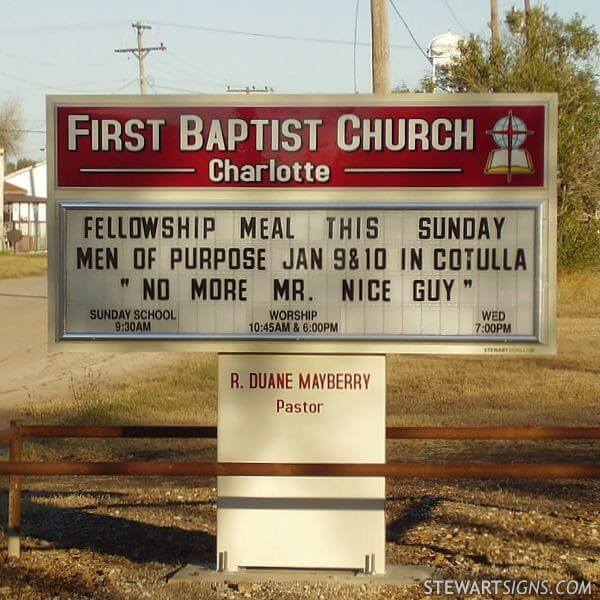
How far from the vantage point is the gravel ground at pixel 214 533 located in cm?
587

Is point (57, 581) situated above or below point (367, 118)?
below

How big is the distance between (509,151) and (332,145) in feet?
3.01

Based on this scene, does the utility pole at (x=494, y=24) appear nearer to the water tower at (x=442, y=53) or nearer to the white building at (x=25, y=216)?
the water tower at (x=442, y=53)

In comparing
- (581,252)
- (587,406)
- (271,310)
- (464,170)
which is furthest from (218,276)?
(581,252)

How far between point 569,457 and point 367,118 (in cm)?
513

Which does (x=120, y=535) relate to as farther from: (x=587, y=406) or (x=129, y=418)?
(x=587, y=406)

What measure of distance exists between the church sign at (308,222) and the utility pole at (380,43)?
8599 mm

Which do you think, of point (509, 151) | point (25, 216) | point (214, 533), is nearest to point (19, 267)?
point (25, 216)

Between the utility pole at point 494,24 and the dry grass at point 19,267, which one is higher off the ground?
the utility pole at point 494,24

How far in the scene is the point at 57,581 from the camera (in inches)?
237

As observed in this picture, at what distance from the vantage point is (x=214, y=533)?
722 cm

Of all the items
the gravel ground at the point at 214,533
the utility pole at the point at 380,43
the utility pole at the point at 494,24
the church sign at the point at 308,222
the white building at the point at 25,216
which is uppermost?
the utility pole at the point at 494,24

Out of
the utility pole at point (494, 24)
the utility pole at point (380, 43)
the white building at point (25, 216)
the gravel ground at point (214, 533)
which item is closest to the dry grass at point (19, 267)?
the white building at point (25, 216)

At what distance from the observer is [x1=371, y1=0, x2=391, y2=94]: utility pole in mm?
14398
